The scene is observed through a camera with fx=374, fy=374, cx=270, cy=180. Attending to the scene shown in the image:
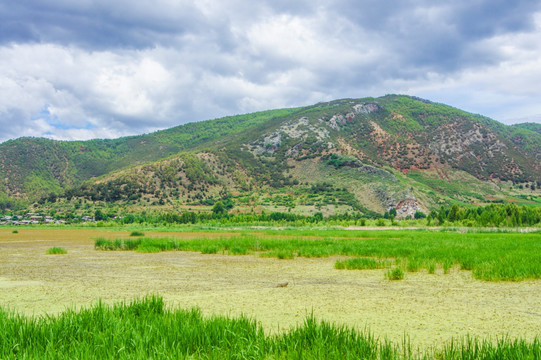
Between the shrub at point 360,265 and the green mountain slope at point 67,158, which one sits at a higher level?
the green mountain slope at point 67,158

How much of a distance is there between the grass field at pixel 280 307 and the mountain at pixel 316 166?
271 ft

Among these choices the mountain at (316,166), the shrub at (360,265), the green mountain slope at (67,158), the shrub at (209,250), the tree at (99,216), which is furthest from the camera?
the green mountain slope at (67,158)

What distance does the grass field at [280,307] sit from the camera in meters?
4.64

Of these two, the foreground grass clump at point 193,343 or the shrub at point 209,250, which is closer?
the foreground grass clump at point 193,343

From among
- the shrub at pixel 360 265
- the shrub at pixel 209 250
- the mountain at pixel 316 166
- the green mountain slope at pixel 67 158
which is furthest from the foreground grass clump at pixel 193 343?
the green mountain slope at pixel 67 158

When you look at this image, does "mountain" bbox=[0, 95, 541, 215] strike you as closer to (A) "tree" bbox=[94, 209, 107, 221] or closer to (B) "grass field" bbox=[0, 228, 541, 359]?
(A) "tree" bbox=[94, 209, 107, 221]

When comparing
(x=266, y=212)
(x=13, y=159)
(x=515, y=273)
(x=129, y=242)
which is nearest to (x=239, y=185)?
(x=266, y=212)

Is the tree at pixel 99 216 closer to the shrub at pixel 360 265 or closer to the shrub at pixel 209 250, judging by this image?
the shrub at pixel 209 250

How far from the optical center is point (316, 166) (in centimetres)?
13150

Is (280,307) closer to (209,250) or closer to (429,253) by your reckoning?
(429,253)

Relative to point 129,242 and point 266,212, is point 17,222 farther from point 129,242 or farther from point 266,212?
point 129,242

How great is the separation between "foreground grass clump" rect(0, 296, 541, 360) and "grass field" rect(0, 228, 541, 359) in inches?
0.9

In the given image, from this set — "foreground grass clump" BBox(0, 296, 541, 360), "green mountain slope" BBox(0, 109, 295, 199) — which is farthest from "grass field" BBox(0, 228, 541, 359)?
"green mountain slope" BBox(0, 109, 295, 199)

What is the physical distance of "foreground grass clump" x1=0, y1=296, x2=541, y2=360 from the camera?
A: 14.0 ft
